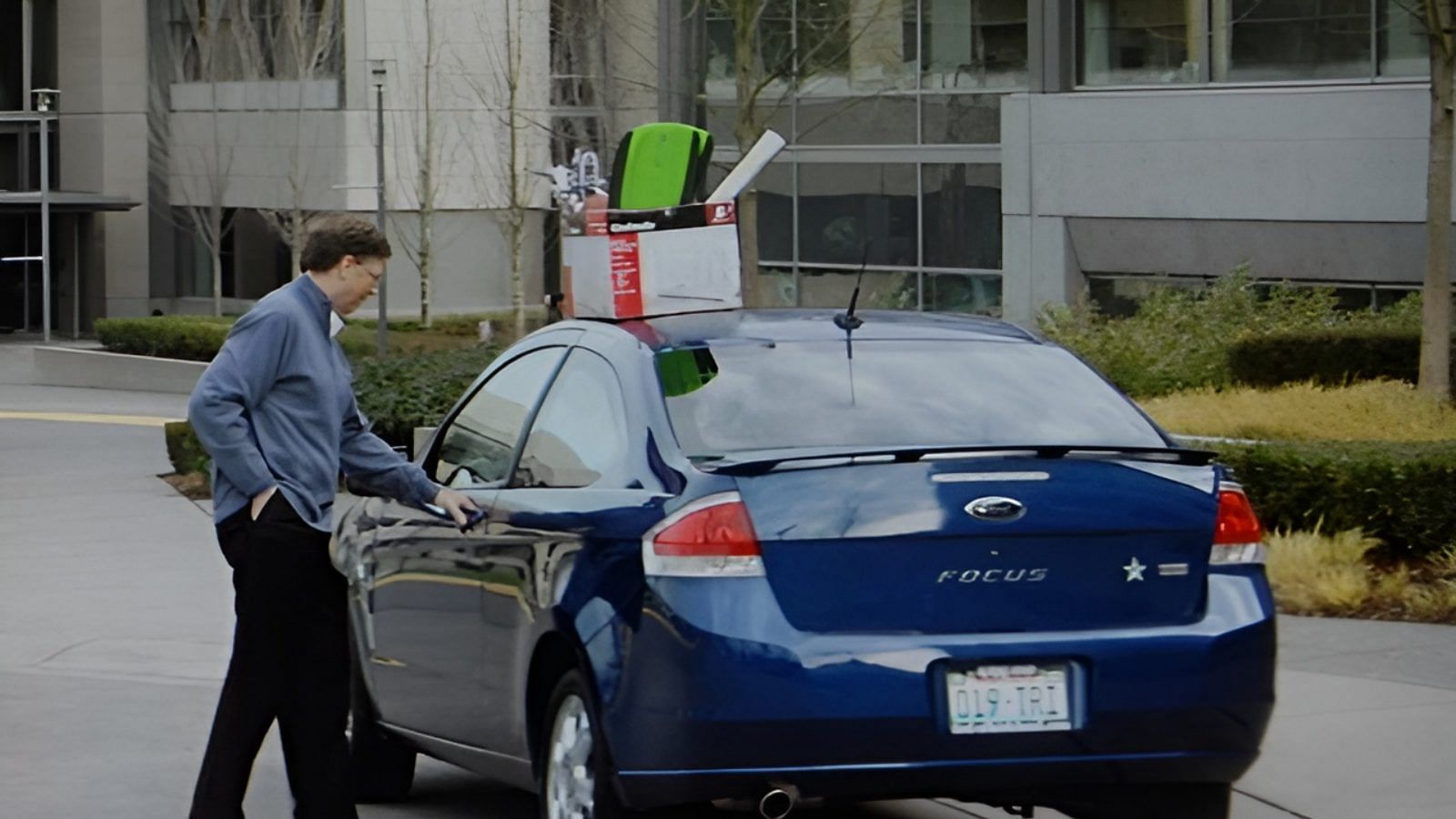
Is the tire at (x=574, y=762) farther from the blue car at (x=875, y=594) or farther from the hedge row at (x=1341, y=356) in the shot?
the hedge row at (x=1341, y=356)

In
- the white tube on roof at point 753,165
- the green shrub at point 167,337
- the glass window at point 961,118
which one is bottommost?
the green shrub at point 167,337

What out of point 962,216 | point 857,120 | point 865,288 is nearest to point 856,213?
point 857,120

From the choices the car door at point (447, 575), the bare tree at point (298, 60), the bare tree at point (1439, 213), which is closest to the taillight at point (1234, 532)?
the car door at point (447, 575)

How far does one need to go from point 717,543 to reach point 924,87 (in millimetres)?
30783

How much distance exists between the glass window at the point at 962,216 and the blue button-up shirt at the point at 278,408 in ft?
93.7

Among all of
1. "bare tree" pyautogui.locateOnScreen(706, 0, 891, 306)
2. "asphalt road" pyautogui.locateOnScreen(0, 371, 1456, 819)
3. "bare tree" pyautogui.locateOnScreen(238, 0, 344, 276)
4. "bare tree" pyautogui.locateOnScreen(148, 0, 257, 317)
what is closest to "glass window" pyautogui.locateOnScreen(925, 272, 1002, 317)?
"bare tree" pyautogui.locateOnScreen(706, 0, 891, 306)

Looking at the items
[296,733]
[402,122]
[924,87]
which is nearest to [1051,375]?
[296,733]

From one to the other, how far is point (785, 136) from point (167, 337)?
38.8 feet

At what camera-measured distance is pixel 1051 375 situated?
21.4ft

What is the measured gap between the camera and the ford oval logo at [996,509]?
18.7 feet

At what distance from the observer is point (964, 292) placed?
35250 millimetres

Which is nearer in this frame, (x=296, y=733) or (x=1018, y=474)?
(x=1018, y=474)

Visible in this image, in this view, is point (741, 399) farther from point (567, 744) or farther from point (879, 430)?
point (567, 744)

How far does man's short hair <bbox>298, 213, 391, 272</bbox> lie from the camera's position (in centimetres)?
651
